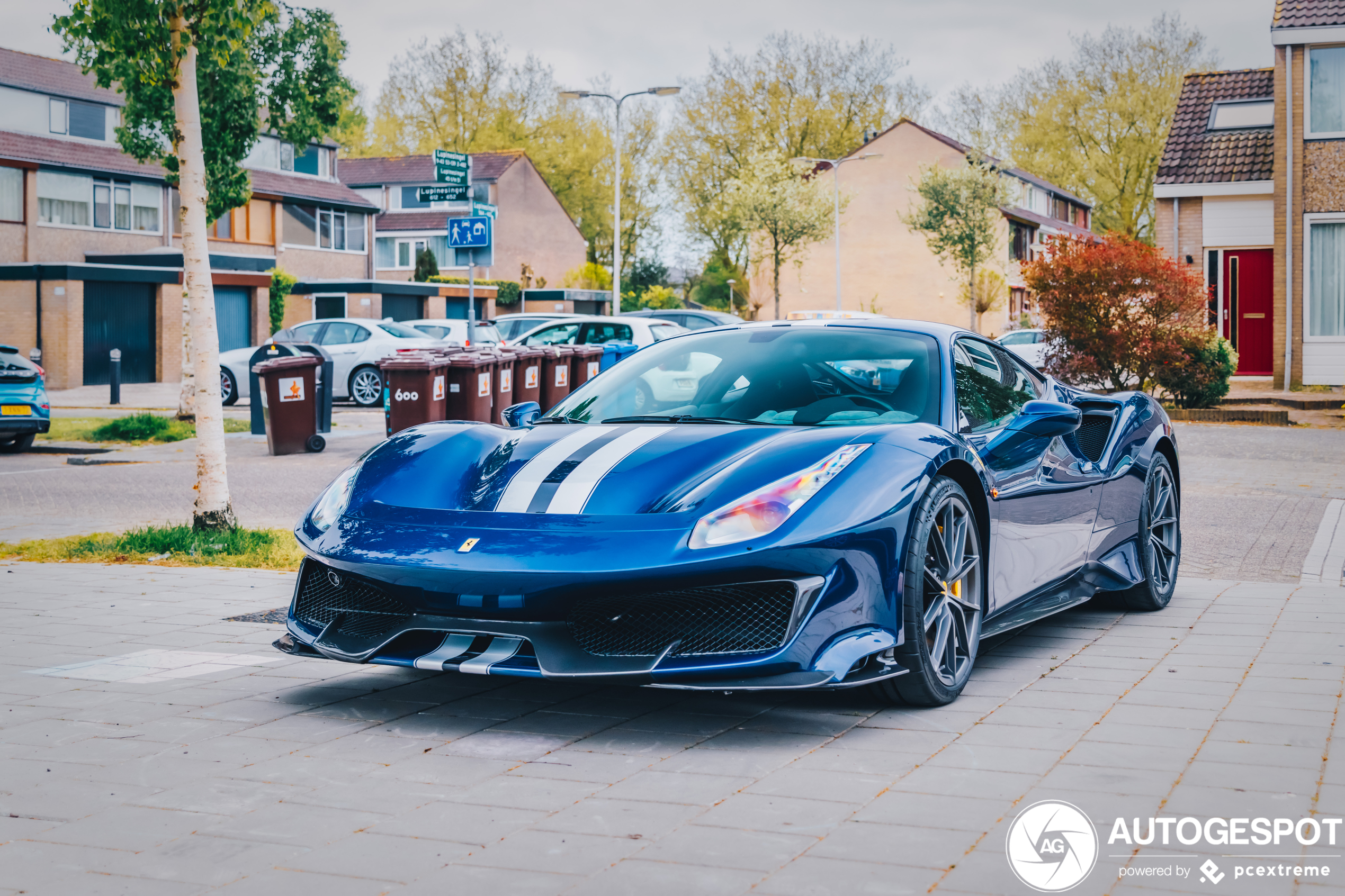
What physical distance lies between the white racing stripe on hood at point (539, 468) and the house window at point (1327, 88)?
78.0ft

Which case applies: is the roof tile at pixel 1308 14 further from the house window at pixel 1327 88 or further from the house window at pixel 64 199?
the house window at pixel 64 199

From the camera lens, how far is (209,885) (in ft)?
9.66

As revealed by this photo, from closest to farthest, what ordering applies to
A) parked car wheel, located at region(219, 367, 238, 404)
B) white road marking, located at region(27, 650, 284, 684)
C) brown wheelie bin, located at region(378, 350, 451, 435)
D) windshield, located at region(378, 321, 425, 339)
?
white road marking, located at region(27, 650, 284, 684) < brown wheelie bin, located at region(378, 350, 451, 435) < parked car wheel, located at region(219, 367, 238, 404) < windshield, located at region(378, 321, 425, 339)

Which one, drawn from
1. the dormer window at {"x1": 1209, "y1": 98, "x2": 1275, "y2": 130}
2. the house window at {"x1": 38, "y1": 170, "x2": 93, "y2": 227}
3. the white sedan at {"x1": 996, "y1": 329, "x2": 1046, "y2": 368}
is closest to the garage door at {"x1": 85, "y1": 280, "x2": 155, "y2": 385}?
the house window at {"x1": 38, "y1": 170, "x2": 93, "y2": 227}

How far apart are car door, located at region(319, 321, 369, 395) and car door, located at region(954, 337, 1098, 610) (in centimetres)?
1993

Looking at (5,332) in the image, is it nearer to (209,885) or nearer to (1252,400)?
(1252,400)

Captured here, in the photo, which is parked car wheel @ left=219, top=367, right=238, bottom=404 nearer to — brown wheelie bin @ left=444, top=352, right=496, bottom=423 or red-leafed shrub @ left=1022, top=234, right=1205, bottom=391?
brown wheelie bin @ left=444, top=352, right=496, bottom=423

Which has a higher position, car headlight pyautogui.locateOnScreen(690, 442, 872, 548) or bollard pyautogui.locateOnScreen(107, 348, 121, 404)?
bollard pyautogui.locateOnScreen(107, 348, 121, 404)

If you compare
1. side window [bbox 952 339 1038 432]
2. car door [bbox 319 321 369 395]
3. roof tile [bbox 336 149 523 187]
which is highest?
roof tile [bbox 336 149 523 187]

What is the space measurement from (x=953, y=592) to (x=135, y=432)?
15.8 metres

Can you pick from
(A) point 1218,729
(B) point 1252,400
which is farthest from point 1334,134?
(A) point 1218,729

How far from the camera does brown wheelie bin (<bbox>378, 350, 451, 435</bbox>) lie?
15.2m

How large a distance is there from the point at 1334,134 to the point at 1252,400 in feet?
21.3

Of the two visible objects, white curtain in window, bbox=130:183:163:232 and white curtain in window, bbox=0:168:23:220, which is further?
white curtain in window, bbox=130:183:163:232
